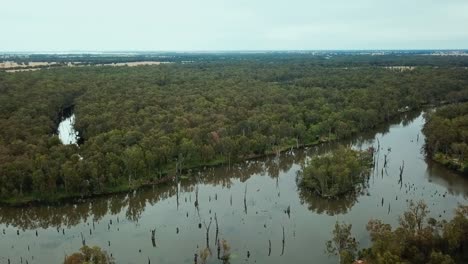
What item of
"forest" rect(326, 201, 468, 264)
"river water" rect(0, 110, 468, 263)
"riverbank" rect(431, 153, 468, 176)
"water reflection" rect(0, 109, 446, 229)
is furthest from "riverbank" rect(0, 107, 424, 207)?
"forest" rect(326, 201, 468, 264)

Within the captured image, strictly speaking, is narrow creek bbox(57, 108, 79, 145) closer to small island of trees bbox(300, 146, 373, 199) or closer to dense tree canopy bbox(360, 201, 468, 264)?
small island of trees bbox(300, 146, 373, 199)

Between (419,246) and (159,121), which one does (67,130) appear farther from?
(419,246)

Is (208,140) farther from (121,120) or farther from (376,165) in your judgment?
(376,165)

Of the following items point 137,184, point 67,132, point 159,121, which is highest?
point 159,121

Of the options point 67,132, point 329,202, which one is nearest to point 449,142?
point 329,202

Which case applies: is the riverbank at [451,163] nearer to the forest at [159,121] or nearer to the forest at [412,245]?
the forest at [159,121]
